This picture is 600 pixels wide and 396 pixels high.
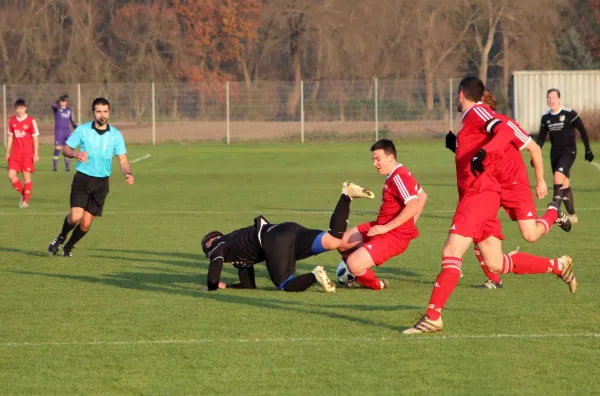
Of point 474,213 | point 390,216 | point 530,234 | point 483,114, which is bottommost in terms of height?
point 530,234

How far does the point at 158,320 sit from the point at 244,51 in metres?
58.0

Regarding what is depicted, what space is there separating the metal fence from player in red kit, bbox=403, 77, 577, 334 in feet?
129

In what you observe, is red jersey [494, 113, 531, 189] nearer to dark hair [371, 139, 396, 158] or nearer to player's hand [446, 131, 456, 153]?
player's hand [446, 131, 456, 153]

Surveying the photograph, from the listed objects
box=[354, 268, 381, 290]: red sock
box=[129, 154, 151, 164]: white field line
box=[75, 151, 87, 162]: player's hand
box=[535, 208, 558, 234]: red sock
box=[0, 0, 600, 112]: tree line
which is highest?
box=[0, 0, 600, 112]: tree line

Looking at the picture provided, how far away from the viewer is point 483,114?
8555mm

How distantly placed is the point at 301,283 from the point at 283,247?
37 cm

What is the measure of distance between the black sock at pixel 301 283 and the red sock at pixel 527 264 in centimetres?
172

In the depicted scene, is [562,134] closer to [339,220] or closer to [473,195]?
[339,220]

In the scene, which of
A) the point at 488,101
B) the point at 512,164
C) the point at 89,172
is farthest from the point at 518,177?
the point at 89,172

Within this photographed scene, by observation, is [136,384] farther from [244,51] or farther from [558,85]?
[244,51]

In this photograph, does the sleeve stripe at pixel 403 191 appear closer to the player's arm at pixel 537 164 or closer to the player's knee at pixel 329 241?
the player's knee at pixel 329 241

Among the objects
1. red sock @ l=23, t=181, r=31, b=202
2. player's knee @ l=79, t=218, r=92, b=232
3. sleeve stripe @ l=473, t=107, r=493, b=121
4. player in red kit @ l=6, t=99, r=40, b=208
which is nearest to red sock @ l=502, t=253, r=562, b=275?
sleeve stripe @ l=473, t=107, r=493, b=121

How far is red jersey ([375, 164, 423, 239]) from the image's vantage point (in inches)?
389

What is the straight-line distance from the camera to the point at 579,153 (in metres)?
35.5
